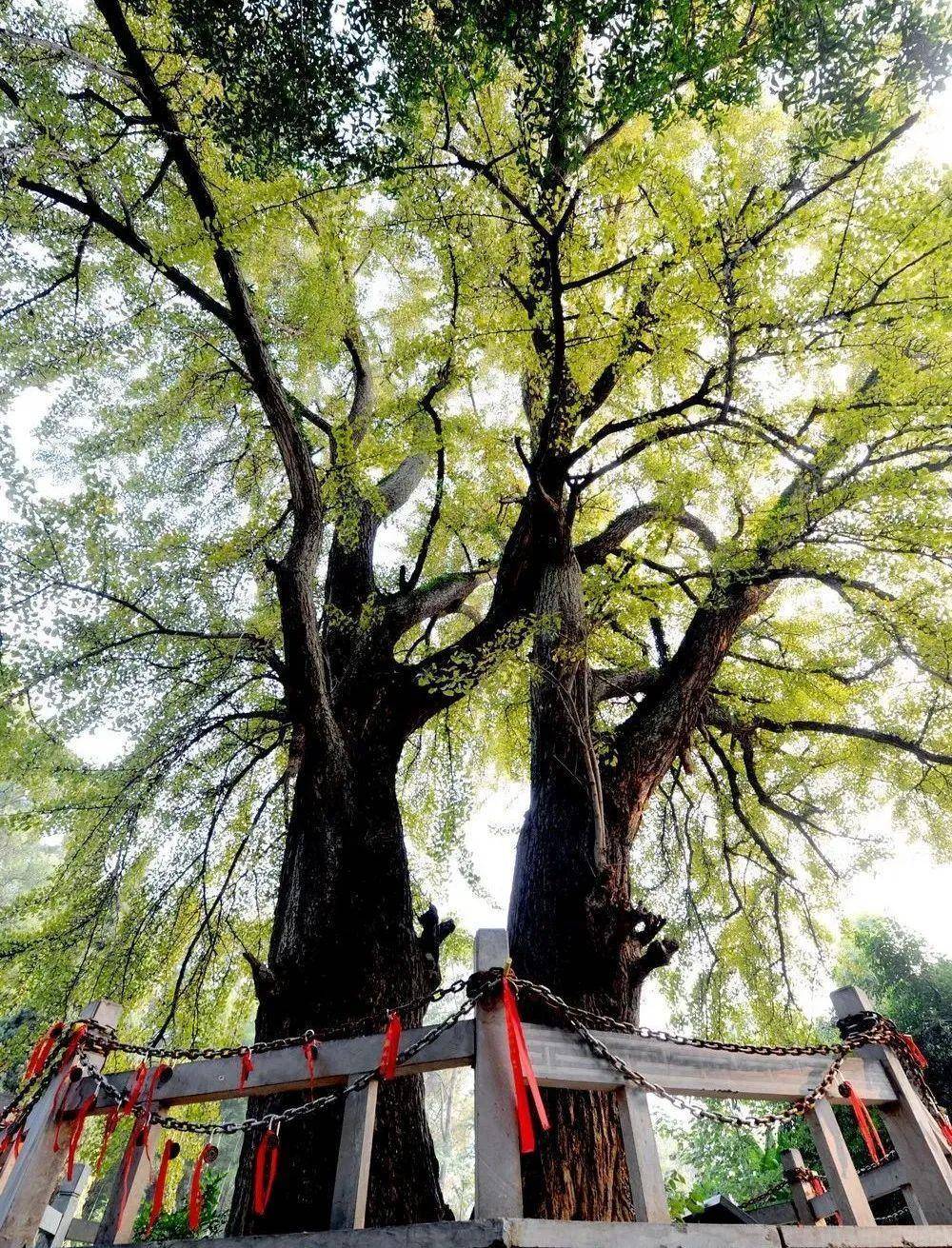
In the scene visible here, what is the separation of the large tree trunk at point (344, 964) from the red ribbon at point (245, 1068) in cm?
37

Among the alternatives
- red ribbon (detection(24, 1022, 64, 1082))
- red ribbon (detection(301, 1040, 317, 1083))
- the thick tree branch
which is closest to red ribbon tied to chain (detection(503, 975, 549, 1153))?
red ribbon (detection(301, 1040, 317, 1083))

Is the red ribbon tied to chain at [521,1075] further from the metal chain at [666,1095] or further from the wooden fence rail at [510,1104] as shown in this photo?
the metal chain at [666,1095]

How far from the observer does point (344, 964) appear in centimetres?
390

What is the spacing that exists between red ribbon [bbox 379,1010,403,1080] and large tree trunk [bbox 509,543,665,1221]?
120 cm

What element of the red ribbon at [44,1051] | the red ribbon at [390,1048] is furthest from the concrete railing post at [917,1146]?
the red ribbon at [44,1051]

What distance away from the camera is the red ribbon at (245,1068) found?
2.38m

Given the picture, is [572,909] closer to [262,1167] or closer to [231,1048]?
[262,1167]

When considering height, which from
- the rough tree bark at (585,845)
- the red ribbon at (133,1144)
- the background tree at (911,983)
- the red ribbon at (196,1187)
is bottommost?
the red ribbon at (196,1187)

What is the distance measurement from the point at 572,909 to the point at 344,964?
143 cm

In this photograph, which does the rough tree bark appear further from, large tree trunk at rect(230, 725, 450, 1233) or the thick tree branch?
the thick tree branch

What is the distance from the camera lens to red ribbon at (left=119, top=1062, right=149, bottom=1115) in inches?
93.6

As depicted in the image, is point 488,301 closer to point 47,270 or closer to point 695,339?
point 695,339

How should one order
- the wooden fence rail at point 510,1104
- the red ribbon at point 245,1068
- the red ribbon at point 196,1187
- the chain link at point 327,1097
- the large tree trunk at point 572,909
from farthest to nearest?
the large tree trunk at point 572,909
the red ribbon at point 245,1068
the red ribbon at point 196,1187
the chain link at point 327,1097
the wooden fence rail at point 510,1104

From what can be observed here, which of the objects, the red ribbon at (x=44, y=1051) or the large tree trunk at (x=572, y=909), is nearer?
the red ribbon at (x=44, y=1051)
